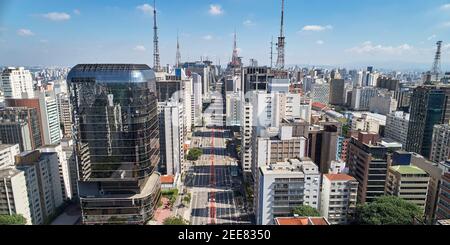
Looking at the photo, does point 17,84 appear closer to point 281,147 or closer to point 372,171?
point 281,147

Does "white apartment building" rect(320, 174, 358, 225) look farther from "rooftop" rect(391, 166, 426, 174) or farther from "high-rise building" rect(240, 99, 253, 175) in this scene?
"high-rise building" rect(240, 99, 253, 175)

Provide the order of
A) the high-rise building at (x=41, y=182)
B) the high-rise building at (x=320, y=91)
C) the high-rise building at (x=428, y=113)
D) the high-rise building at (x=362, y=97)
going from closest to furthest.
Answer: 1. the high-rise building at (x=41, y=182)
2. the high-rise building at (x=428, y=113)
3. the high-rise building at (x=362, y=97)
4. the high-rise building at (x=320, y=91)

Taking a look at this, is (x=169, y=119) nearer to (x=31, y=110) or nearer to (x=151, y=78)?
(x=151, y=78)

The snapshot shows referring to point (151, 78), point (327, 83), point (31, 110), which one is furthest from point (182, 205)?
point (327, 83)

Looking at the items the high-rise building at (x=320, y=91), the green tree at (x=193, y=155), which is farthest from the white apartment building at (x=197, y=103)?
the high-rise building at (x=320, y=91)

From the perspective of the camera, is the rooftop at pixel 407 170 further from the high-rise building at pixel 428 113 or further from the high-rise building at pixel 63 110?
the high-rise building at pixel 63 110

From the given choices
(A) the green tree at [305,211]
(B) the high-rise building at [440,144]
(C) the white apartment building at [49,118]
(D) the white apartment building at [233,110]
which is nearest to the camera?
(A) the green tree at [305,211]
